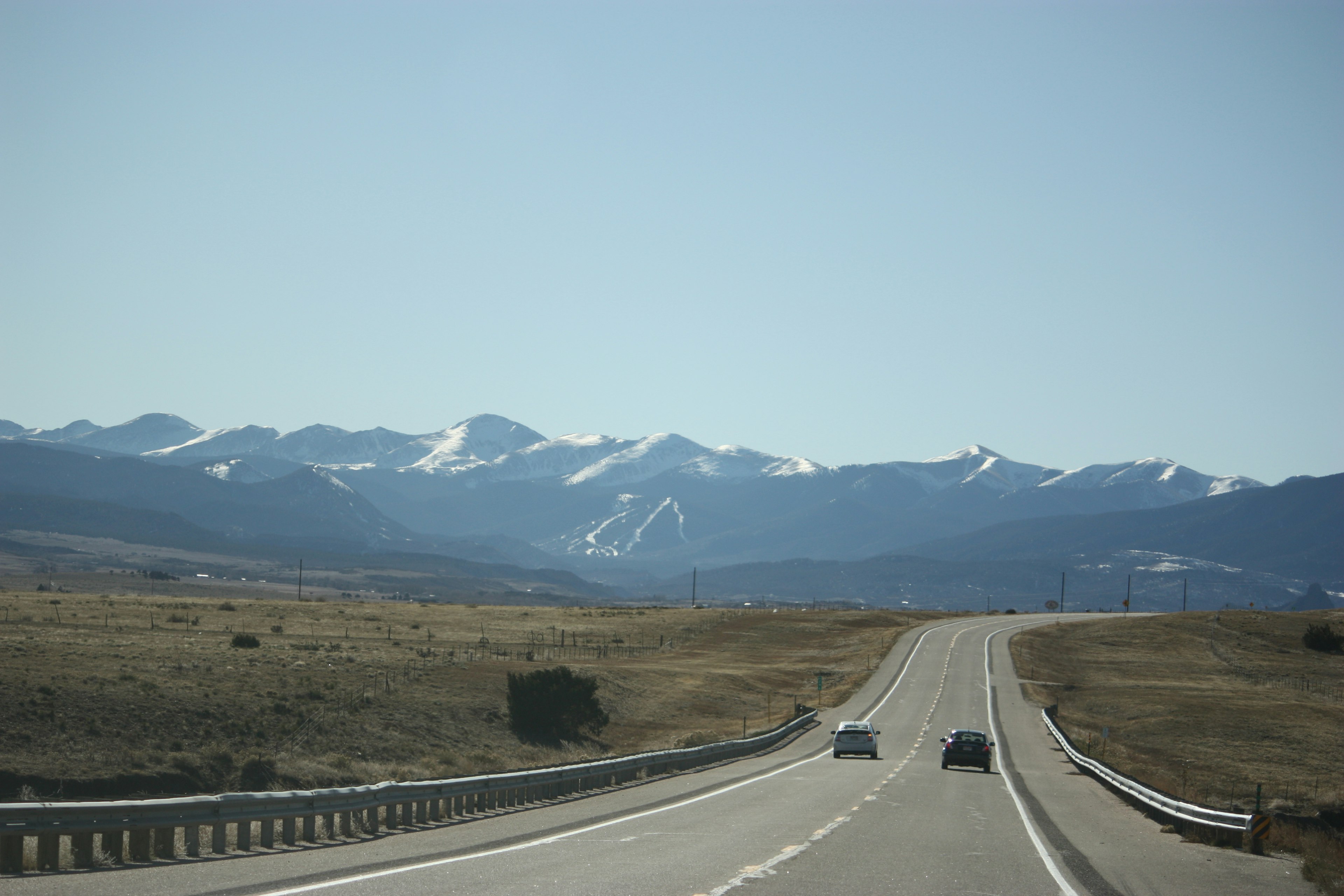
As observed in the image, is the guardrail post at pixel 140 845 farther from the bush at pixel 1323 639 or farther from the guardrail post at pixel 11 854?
the bush at pixel 1323 639

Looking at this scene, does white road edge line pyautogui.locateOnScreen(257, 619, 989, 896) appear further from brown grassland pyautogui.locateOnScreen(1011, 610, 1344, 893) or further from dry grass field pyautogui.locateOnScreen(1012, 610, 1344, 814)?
dry grass field pyautogui.locateOnScreen(1012, 610, 1344, 814)

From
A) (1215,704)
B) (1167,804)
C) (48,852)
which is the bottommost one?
(1215,704)

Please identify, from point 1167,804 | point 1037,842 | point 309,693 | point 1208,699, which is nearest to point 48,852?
point 1037,842

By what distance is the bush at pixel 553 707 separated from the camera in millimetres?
48562

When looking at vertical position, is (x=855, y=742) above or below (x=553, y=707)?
above

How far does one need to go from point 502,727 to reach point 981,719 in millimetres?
23961

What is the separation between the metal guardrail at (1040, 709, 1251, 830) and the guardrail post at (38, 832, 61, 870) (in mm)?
15393

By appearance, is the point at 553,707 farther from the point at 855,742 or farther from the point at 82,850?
the point at 82,850

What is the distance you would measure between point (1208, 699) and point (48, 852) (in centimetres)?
6740

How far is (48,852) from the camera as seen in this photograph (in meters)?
12.4

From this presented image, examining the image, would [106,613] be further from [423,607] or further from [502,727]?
[423,607]

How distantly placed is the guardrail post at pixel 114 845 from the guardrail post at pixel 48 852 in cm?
60

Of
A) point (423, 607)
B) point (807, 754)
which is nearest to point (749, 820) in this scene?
point (807, 754)

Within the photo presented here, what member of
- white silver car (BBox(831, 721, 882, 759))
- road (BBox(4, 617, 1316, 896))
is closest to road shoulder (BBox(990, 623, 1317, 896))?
road (BBox(4, 617, 1316, 896))
